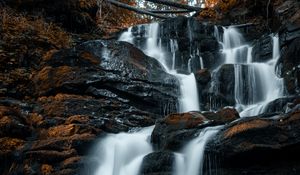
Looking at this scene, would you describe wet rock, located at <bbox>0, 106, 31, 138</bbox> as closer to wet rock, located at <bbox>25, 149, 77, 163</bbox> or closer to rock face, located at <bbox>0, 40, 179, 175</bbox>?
rock face, located at <bbox>0, 40, 179, 175</bbox>

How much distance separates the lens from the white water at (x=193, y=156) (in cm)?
735

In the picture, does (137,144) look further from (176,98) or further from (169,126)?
(176,98)

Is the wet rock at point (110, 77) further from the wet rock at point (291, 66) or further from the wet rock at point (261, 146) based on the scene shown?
the wet rock at point (261, 146)

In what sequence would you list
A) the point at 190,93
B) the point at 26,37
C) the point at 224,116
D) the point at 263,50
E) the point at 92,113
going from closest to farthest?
the point at 224,116, the point at 92,113, the point at 190,93, the point at 26,37, the point at 263,50

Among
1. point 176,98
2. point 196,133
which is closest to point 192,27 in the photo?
point 176,98

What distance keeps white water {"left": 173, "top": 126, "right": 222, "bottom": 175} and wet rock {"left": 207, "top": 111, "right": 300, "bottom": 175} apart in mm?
359

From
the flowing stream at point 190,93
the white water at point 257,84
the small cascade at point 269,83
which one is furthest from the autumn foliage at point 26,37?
the small cascade at point 269,83

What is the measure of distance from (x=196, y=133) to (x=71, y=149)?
2.52 metres

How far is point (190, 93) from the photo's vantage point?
11.5 m

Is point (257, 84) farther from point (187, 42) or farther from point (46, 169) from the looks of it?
point (46, 169)

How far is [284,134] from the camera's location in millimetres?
6781

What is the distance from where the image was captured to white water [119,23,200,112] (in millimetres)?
11172

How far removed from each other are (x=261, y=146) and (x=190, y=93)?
4.85 m

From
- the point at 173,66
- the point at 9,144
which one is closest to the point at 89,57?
the point at 173,66
